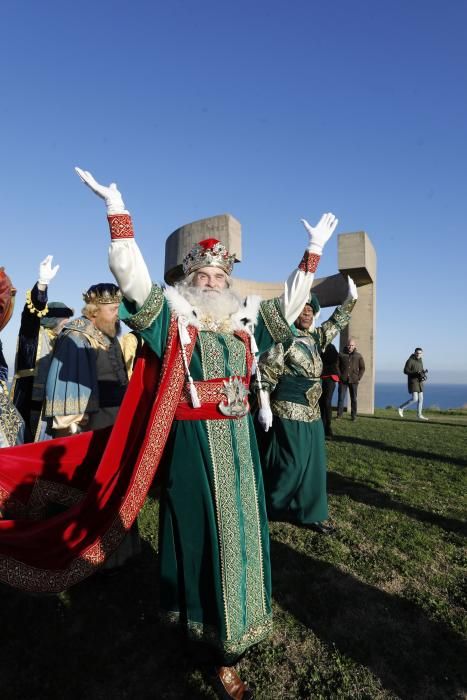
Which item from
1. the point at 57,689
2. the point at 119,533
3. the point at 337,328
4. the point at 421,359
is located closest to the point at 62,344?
the point at 119,533

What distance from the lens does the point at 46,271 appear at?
4227mm

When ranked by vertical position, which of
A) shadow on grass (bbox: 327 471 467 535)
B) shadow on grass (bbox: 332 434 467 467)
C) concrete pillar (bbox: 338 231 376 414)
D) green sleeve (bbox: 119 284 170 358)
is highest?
concrete pillar (bbox: 338 231 376 414)

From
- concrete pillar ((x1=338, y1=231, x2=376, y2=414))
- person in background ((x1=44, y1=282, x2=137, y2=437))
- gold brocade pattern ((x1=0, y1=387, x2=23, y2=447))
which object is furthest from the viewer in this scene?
concrete pillar ((x1=338, y1=231, x2=376, y2=414))

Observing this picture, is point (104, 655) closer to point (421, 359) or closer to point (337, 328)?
point (337, 328)

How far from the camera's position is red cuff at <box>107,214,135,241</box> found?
223 centimetres

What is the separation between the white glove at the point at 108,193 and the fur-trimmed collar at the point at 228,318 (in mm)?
520

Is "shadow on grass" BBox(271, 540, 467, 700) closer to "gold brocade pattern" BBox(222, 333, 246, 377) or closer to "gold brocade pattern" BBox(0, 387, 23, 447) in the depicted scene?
"gold brocade pattern" BBox(222, 333, 246, 377)

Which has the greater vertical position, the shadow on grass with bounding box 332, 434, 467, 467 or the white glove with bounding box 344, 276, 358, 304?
the white glove with bounding box 344, 276, 358, 304

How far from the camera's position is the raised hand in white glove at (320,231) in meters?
2.78

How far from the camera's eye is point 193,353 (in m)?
2.51

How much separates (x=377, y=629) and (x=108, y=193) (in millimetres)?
2994

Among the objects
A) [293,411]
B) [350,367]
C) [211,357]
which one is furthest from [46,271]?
[350,367]

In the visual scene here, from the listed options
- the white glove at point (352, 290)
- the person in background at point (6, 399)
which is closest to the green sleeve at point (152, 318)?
the person in background at point (6, 399)

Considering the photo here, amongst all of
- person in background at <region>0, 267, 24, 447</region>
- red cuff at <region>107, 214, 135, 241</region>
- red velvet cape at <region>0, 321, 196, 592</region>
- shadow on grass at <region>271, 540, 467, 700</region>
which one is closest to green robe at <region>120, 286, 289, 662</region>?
red velvet cape at <region>0, 321, 196, 592</region>
